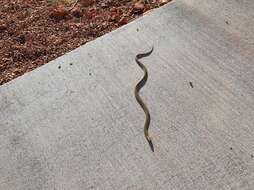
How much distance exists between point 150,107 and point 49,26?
162 centimetres

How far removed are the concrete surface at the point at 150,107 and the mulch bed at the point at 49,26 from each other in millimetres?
209

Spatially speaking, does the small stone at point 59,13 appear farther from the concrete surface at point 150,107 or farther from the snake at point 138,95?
the snake at point 138,95

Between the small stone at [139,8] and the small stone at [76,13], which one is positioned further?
the small stone at [76,13]

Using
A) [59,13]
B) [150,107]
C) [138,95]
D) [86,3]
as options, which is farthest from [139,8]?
[150,107]

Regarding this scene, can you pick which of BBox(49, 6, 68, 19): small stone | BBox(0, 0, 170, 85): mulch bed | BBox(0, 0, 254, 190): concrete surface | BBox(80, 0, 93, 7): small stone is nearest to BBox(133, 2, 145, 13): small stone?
BBox(0, 0, 170, 85): mulch bed

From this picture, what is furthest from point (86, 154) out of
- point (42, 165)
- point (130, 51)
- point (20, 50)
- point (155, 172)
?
point (20, 50)

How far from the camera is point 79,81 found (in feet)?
12.2

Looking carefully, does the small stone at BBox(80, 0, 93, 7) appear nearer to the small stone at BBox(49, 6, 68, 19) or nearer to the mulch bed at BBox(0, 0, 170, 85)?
the mulch bed at BBox(0, 0, 170, 85)

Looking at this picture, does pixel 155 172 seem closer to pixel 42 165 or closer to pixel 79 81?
pixel 42 165

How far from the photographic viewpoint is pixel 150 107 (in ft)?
11.0

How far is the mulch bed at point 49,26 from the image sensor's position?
13.5 feet

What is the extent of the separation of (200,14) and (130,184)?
1.90 m

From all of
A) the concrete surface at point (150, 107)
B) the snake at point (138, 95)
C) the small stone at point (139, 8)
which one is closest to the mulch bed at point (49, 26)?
the small stone at point (139, 8)

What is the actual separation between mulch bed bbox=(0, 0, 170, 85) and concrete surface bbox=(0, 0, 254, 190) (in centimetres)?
21
